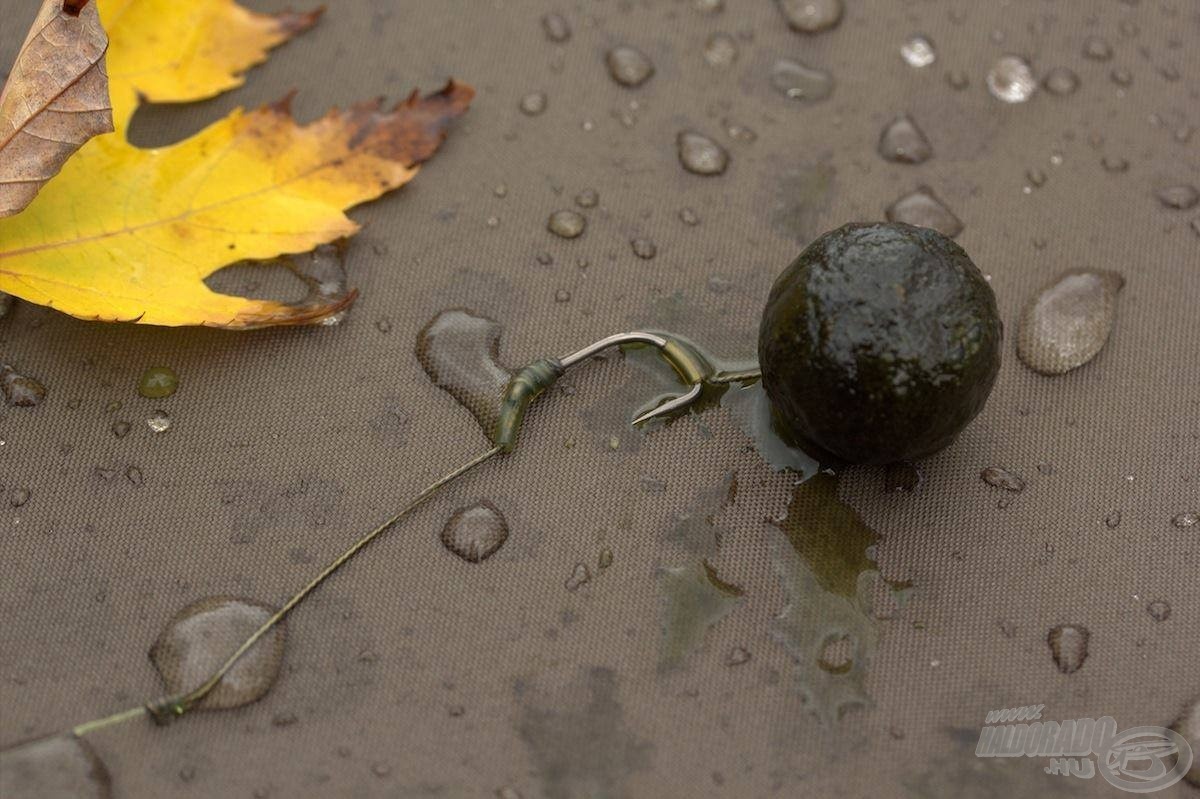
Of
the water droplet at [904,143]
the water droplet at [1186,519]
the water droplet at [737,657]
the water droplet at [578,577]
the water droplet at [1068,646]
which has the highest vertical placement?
the water droplet at [904,143]

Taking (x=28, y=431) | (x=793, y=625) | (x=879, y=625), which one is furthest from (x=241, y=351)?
(x=879, y=625)

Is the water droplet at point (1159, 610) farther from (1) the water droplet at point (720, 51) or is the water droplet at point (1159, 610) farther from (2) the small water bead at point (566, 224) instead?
(1) the water droplet at point (720, 51)

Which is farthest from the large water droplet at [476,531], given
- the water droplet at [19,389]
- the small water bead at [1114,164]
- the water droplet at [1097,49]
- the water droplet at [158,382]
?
the water droplet at [1097,49]

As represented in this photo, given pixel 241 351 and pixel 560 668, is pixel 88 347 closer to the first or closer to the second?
pixel 241 351

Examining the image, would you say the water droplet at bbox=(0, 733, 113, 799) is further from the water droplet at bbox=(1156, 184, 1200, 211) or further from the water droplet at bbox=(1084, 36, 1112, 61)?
the water droplet at bbox=(1084, 36, 1112, 61)

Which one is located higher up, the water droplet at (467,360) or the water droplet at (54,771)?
the water droplet at (467,360)

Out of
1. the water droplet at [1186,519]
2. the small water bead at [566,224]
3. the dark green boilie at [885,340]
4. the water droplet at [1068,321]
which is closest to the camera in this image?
the dark green boilie at [885,340]

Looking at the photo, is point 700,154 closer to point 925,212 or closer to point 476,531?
point 925,212
